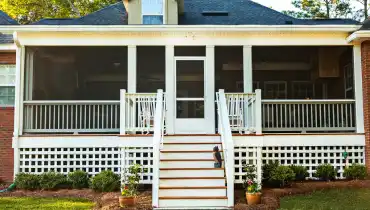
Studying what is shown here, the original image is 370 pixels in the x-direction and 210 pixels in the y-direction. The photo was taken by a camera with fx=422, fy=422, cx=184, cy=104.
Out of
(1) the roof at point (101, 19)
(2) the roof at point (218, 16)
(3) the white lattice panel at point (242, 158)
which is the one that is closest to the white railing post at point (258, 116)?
(3) the white lattice panel at point (242, 158)

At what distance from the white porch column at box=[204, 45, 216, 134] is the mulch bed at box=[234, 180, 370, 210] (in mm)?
2393

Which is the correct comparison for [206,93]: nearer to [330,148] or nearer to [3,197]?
[330,148]

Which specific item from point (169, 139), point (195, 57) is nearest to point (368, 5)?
point (195, 57)

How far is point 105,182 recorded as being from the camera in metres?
9.77

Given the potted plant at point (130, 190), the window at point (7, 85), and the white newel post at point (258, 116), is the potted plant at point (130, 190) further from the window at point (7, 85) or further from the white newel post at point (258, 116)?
the window at point (7, 85)

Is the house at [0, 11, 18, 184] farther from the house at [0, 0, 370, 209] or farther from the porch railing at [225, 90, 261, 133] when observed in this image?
the porch railing at [225, 90, 261, 133]

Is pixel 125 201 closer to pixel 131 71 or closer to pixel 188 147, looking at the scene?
pixel 188 147

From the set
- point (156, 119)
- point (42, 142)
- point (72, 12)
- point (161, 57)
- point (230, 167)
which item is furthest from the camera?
point (72, 12)

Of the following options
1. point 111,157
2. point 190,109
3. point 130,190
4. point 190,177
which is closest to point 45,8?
point 190,109

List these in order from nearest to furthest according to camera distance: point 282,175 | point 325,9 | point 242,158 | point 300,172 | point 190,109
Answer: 1. point 242,158
2. point 282,175
3. point 300,172
4. point 190,109
5. point 325,9

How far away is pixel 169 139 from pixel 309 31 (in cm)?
469

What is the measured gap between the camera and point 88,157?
35.8 feet

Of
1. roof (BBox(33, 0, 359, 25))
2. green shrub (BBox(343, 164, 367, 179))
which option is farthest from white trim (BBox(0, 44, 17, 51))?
green shrub (BBox(343, 164, 367, 179))

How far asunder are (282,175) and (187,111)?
10.4 feet
